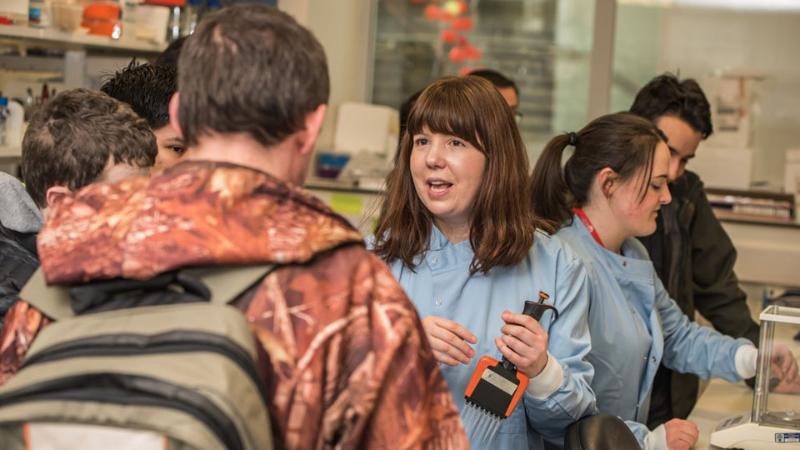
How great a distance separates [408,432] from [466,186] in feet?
3.33

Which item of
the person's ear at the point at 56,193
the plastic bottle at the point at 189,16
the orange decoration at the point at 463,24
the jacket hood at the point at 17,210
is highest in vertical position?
the orange decoration at the point at 463,24

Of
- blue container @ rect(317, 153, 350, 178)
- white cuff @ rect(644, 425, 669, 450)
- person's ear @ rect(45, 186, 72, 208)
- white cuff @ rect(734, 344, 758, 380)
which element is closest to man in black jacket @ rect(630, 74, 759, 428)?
white cuff @ rect(734, 344, 758, 380)

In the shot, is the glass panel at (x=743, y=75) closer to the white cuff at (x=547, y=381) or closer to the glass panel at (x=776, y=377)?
the glass panel at (x=776, y=377)

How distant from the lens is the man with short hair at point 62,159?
67.6 inches

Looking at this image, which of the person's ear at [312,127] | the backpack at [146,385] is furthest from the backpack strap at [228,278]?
the person's ear at [312,127]

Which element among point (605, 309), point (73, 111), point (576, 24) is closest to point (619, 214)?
point (605, 309)

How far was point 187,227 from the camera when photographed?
3.57 feet

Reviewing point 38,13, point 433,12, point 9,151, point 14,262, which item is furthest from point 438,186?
point 433,12

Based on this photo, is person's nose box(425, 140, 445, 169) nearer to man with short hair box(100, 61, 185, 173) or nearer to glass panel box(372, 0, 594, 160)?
man with short hair box(100, 61, 185, 173)

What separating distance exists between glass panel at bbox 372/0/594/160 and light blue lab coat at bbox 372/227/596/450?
3.27m

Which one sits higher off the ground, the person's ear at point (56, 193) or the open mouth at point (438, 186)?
the open mouth at point (438, 186)

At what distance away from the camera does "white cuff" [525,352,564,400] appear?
6.26ft

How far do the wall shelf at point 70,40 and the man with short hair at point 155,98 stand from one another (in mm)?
838

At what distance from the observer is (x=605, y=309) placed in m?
2.37
